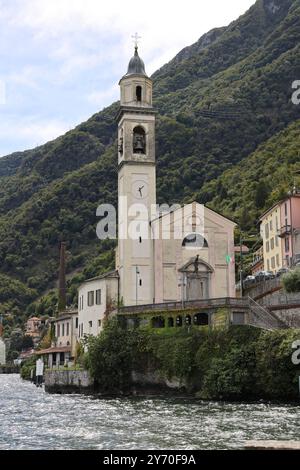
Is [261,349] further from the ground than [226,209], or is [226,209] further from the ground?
[226,209]

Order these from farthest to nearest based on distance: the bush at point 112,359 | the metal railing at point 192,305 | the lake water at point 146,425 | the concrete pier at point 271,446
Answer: the bush at point 112,359
the metal railing at point 192,305
the lake water at point 146,425
the concrete pier at point 271,446

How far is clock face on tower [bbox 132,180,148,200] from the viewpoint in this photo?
6253 centimetres

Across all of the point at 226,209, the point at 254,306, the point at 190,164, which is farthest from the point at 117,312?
the point at 190,164

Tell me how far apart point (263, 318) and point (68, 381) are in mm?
19041

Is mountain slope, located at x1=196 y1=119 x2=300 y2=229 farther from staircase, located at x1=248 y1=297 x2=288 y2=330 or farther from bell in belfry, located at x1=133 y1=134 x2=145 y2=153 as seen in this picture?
staircase, located at x1=248 y1=297 x2=288 y2=330

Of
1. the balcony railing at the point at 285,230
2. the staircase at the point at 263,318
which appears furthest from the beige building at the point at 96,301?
the balcony railing at the point at 285,230

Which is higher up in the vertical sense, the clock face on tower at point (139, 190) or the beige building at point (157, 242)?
the clock face on tower at point (139, 190)

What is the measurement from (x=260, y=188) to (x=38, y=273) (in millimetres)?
91327

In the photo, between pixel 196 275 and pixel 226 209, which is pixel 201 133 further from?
pixel 196 275

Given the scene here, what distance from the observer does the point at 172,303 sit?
53000 millimetres

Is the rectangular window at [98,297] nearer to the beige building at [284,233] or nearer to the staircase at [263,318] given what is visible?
the staircase at [263,318]

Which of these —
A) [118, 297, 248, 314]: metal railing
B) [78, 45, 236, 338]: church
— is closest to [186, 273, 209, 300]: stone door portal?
[78, 45, 236, 338]: church

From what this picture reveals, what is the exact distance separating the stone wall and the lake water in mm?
11893

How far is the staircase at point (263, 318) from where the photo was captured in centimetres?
4775
